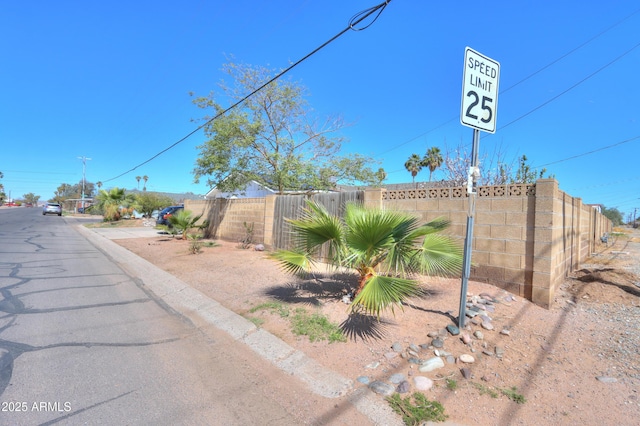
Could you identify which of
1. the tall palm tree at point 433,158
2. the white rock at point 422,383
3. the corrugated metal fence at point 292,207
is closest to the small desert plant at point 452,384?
the white rock at point 422,383

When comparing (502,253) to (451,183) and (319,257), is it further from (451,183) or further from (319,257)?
(451,183)

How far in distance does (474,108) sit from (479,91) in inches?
10.4

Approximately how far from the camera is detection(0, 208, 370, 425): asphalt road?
2.56m

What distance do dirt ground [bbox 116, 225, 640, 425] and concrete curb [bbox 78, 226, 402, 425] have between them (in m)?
0.14

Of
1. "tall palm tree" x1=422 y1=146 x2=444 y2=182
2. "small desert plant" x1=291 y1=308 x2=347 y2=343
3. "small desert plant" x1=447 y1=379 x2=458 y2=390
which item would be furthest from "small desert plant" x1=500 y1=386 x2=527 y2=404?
"tall palm tree" x1=422 y1=146 x2=444 y2=182

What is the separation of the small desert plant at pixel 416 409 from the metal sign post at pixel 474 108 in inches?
59.4

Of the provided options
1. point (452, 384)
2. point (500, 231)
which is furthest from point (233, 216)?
point (452, 384)

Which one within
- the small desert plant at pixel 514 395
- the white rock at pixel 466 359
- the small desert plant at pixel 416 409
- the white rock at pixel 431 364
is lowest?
the small desert plant at pixel 416 409

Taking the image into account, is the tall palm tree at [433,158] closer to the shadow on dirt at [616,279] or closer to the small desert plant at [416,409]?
the shadow on dirt at [616,279]

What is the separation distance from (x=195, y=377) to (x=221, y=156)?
427 inches

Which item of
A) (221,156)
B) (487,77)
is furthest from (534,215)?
(221,156)

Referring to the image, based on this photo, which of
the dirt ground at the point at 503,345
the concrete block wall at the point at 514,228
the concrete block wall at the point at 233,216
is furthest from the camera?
the concrete block wall at the point at 233,216

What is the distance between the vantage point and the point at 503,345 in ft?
12.0

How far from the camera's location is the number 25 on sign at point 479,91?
3.83 meters
